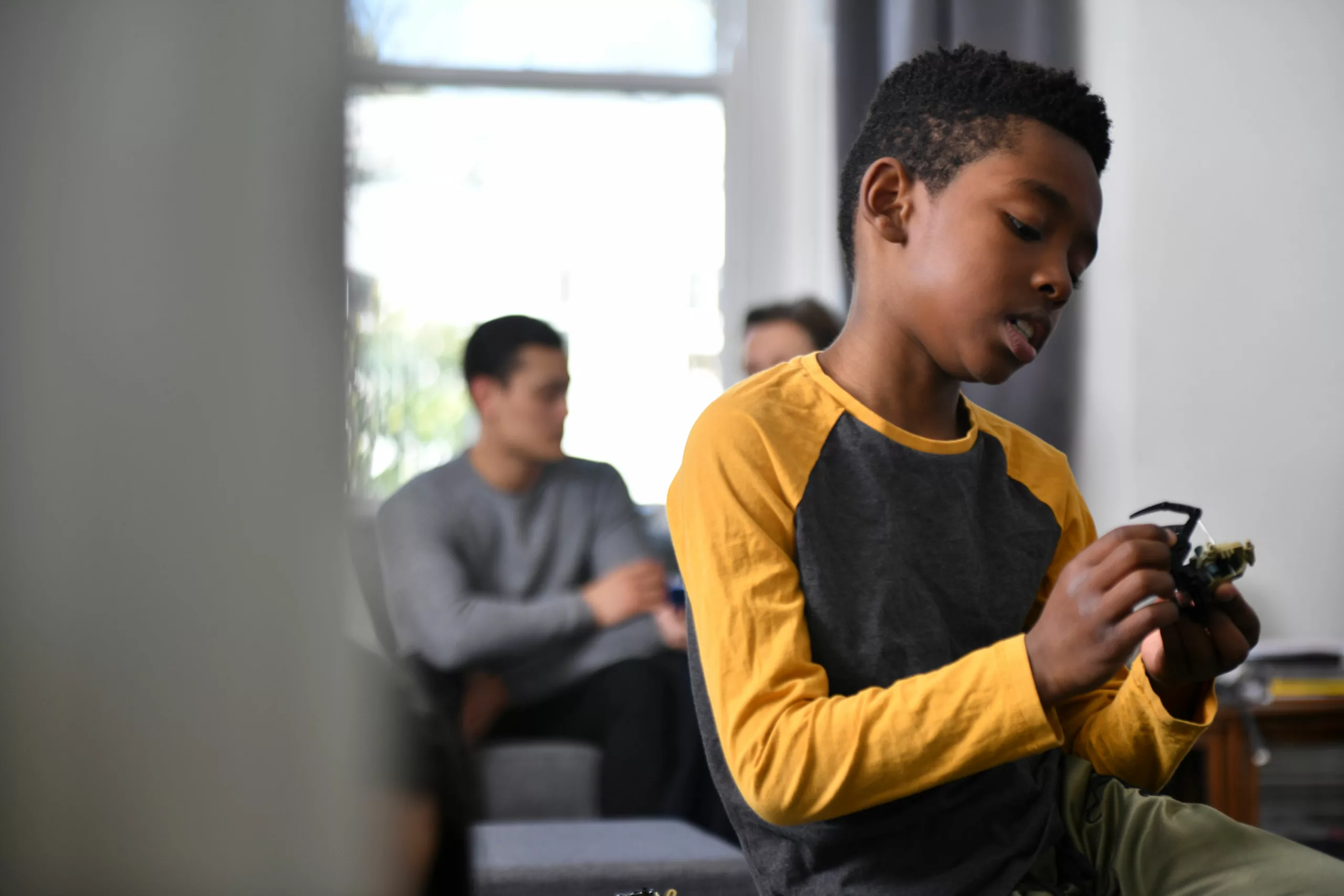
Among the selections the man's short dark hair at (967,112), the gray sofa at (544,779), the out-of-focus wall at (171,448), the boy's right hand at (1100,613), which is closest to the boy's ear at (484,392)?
the gray sofa at (544,779)

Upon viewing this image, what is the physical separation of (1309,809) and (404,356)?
165cm

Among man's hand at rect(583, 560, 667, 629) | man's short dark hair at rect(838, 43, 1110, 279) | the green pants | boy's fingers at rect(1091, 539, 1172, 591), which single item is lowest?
man's hand at rect(583, 560, 667, 629)

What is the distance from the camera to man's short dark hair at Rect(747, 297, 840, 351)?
2072mm

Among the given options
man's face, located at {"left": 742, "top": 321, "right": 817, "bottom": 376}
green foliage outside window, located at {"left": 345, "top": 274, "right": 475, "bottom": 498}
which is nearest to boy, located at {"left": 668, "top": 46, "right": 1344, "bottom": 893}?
green foliage outside window, located at {"left": 345, "top": 274, "right": 475, "bottom": 498}

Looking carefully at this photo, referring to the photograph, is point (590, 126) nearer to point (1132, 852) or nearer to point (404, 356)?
point (404, 356)

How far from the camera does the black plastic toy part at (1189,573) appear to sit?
0.59m

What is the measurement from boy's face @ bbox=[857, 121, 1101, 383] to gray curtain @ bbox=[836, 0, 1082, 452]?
1499 millimetres

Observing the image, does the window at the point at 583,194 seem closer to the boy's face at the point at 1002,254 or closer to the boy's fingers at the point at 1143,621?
the boy's face at the point at 1002,254

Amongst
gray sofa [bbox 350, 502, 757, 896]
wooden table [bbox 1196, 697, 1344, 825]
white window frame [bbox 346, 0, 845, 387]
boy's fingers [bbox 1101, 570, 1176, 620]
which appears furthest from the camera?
white window frame [bbox 346, 0, 845, 387]

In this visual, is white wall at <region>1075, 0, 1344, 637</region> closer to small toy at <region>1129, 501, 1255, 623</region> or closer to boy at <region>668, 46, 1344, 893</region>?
boy at <region>668, 46, 1344, 893</region>

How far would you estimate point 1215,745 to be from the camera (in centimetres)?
171

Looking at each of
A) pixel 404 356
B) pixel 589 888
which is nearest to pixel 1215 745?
pixel 589 888

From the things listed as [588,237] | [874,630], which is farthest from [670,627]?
[874,630]

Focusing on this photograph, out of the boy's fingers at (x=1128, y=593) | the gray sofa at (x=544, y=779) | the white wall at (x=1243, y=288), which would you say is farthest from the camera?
the white wall at (x=1243, y=288)
